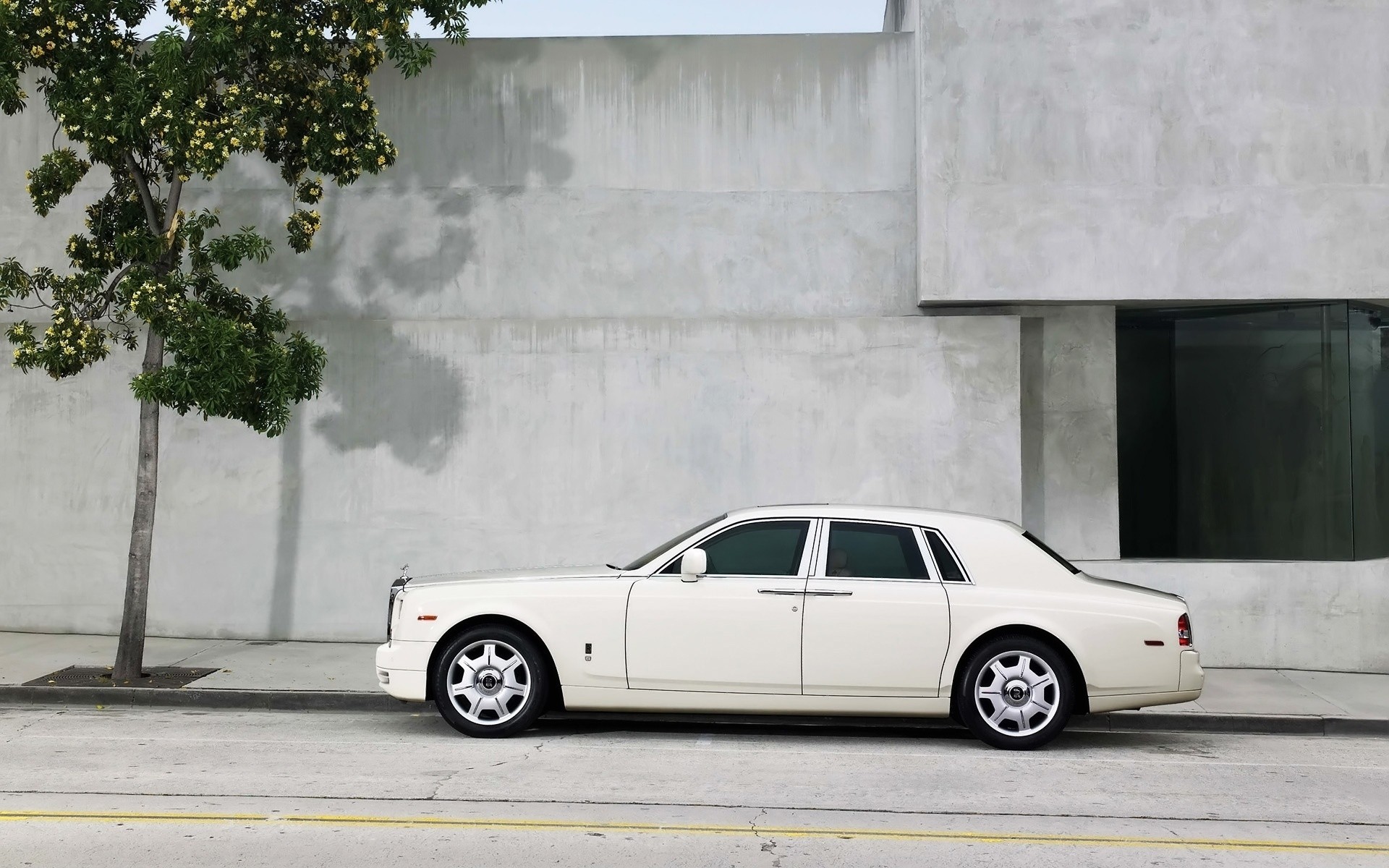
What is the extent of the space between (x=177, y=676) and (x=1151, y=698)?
24.3 feet

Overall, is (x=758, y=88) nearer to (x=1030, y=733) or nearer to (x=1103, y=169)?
(x=1103, y=169)

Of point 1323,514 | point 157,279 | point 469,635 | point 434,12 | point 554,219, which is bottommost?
point 469,635

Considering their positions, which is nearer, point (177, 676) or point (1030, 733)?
point (1030, 733)

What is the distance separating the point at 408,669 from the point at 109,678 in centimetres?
336

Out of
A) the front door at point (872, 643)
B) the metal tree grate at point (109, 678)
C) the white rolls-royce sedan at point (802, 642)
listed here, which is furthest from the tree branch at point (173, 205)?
the front door at point (872, 643)

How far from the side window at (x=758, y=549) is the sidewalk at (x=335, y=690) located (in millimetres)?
1400

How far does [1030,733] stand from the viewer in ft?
27.2

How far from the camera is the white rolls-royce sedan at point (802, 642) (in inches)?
327

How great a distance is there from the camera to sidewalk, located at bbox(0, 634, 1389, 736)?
370 inches

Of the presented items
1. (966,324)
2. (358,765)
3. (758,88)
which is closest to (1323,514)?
(966,324)

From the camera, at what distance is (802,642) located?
830 cm

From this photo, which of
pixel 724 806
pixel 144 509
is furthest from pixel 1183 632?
pixel 144 509

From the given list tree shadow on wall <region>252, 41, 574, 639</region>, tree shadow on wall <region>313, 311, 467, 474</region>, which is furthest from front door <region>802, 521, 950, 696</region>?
tree shadow on wall <region>252, 41, 574, 639</region>

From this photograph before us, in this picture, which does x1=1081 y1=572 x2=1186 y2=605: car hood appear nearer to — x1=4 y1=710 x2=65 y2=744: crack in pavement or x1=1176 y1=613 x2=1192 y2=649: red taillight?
x1=1176 y1=613 x2=1192 y2=649: red taillight
